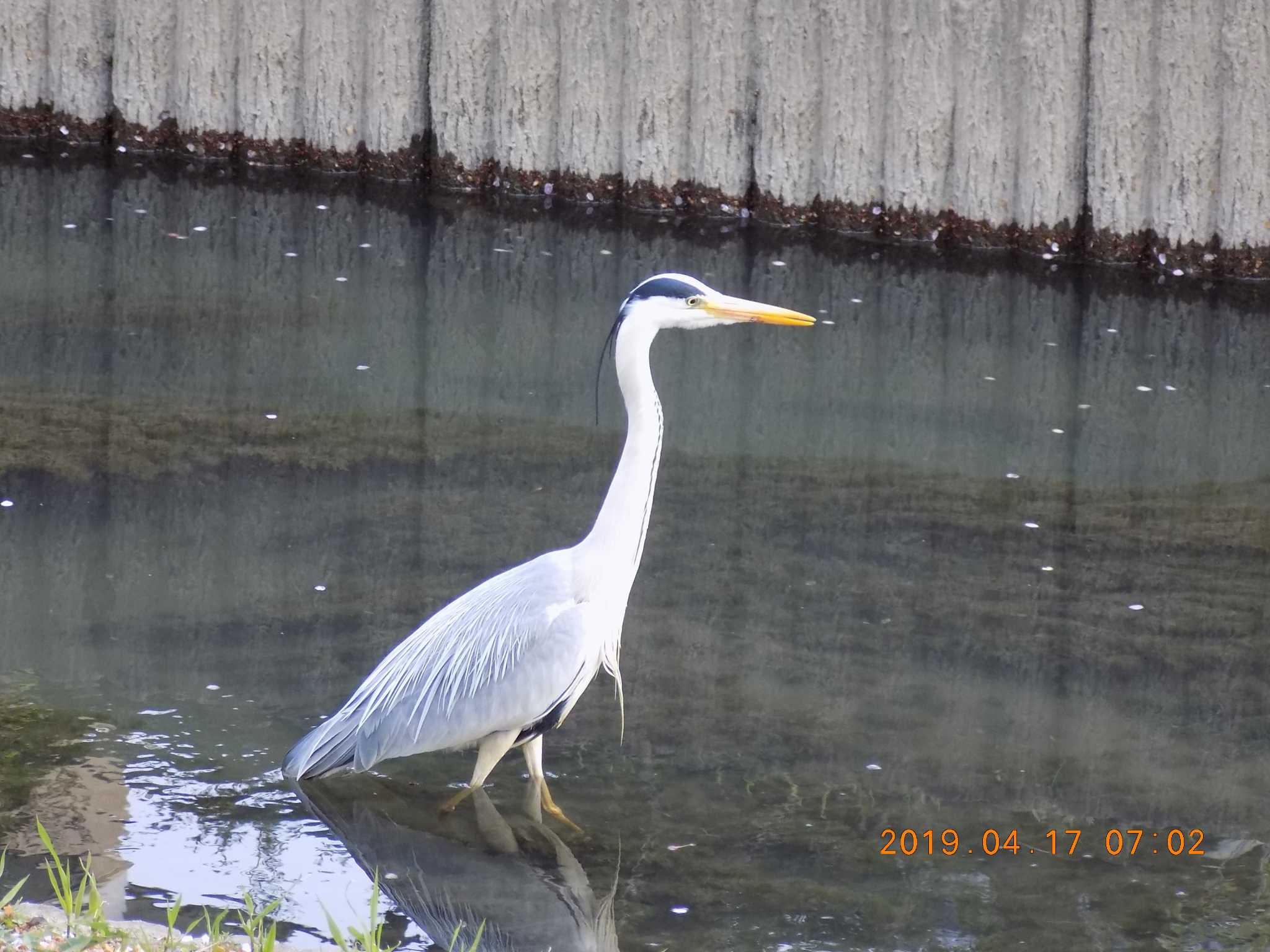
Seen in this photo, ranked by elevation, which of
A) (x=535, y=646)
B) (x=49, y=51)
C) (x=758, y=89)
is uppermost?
(x=49, y=51)

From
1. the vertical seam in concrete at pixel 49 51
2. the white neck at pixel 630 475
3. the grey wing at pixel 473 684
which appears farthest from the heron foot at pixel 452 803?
the vertical seam in concrete at pixel 49 51

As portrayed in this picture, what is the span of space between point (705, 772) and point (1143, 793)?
1.37 metres

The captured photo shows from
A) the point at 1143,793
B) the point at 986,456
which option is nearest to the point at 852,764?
the point at 1143,793

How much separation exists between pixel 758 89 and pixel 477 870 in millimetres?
6481

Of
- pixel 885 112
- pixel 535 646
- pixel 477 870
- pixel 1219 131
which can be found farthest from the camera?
pixel 885 112

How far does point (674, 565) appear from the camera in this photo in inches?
251

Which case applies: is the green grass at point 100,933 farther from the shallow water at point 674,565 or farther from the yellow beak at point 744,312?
the yellow beak at point 744,312

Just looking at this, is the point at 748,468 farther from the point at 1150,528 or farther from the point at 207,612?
the point at 207,612

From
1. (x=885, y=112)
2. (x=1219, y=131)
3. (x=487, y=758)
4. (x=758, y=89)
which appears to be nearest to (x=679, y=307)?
(x=487, y=758)

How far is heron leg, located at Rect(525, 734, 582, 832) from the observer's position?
4.84m

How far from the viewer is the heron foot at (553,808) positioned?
4816mm

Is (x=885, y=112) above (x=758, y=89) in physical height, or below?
below

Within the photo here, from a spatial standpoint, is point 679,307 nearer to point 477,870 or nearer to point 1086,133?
point 477,870
